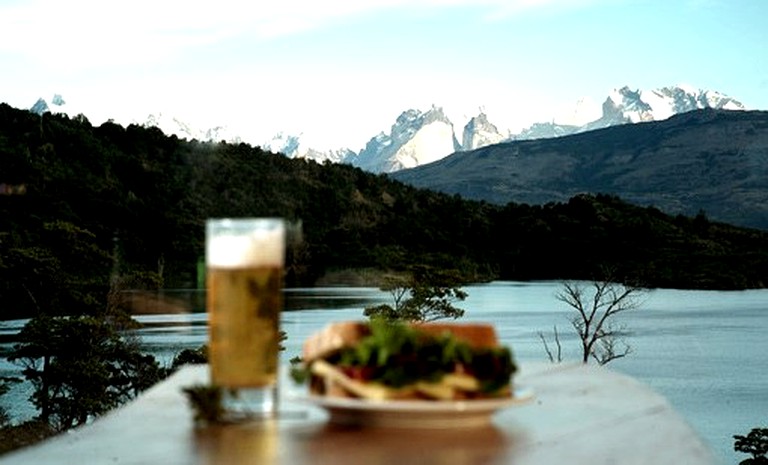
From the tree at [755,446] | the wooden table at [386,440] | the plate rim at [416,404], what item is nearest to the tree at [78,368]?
the tree at [755,446]

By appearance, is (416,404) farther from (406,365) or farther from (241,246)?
(241,246)

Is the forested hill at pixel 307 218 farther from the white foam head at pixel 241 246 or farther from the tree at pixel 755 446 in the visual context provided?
the white foam head at pixel 241 246

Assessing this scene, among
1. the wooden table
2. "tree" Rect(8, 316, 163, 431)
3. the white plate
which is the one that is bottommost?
"tree" Rect(8, 316, 163, 431)

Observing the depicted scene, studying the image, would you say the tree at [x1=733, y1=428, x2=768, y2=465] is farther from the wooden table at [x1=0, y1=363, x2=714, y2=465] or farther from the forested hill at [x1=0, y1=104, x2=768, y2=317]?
the wooden table at [x1=0, y1=363, x2=714, y2=465]

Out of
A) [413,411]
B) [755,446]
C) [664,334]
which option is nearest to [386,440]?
[413,411]

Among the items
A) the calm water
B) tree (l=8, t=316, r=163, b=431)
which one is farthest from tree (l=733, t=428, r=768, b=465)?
tree (l=8, t=316, r=163, b=431)

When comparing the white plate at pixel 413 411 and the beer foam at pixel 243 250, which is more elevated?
the beer foam at pixel 243 250

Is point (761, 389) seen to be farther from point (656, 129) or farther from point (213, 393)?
point (656, 129)
